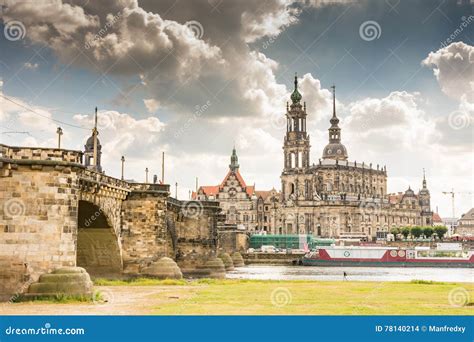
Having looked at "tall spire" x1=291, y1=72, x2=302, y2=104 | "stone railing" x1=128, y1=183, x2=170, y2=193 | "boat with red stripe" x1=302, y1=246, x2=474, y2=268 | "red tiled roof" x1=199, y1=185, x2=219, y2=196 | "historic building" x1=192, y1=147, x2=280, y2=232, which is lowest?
"boat with red stripe" x1=302, y1=246, x2=474, y2=268

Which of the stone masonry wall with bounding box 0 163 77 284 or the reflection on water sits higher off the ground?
the stone masonry wall with bounding box 0 163 77 284

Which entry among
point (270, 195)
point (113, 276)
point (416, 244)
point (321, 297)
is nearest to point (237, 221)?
point (270, 195)

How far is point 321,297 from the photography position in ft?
94.8

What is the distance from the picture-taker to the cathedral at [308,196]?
500 feet

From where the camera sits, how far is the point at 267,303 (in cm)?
2552

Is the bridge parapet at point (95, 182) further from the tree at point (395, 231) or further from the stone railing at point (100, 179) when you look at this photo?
the tree at point (395, 231)

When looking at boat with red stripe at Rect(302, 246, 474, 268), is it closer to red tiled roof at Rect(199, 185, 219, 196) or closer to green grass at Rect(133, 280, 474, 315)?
red tiled roof at Rect(199, 185, 219, 196)

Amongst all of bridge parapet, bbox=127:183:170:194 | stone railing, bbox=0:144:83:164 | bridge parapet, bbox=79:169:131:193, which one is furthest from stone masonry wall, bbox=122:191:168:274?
stone railing, bbox=0:144:83:164

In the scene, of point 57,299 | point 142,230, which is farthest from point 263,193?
point 57,299

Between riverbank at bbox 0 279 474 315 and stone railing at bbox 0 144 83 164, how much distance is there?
240 inches

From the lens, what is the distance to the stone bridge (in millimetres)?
26703
